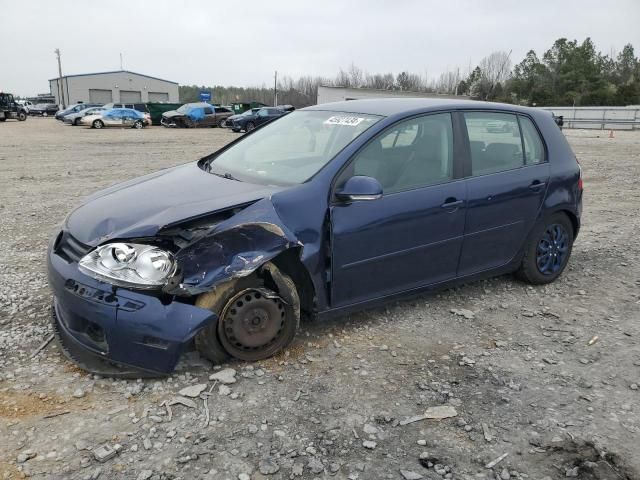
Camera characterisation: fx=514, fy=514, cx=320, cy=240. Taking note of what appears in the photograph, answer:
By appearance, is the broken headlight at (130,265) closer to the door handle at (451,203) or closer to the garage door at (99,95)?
the door handle at (451,203)

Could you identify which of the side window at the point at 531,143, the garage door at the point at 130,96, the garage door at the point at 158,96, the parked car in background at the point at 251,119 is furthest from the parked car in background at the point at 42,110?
the side window at the point at 531,143

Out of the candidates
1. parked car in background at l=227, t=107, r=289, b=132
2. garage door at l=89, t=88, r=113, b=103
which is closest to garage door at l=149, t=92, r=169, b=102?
garage door at l=89, t=88, r=113, b=103

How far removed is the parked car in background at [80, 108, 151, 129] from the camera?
33.6 metres

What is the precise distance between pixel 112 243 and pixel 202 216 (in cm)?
52

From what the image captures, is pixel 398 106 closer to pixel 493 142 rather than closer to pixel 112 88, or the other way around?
pixel 493 142

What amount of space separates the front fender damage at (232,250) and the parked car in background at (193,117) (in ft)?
109

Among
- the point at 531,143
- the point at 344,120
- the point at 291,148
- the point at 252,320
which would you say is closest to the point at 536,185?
the point at 531,143

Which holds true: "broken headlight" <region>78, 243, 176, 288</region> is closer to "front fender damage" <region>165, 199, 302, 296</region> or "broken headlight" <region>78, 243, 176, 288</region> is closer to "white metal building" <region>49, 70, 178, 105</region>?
"front fender damage" <region>165, 199, 302, 296</region>

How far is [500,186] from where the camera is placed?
4.07m

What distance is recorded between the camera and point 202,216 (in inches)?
116

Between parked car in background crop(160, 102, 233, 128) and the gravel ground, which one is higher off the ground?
parked car in background crop(160, 102, 233, 128)

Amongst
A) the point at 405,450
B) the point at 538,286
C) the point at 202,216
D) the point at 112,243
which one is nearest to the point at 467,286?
the point at 538,286

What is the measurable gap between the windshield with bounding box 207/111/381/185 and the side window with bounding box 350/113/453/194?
172 mm

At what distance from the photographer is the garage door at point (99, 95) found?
75.5m
